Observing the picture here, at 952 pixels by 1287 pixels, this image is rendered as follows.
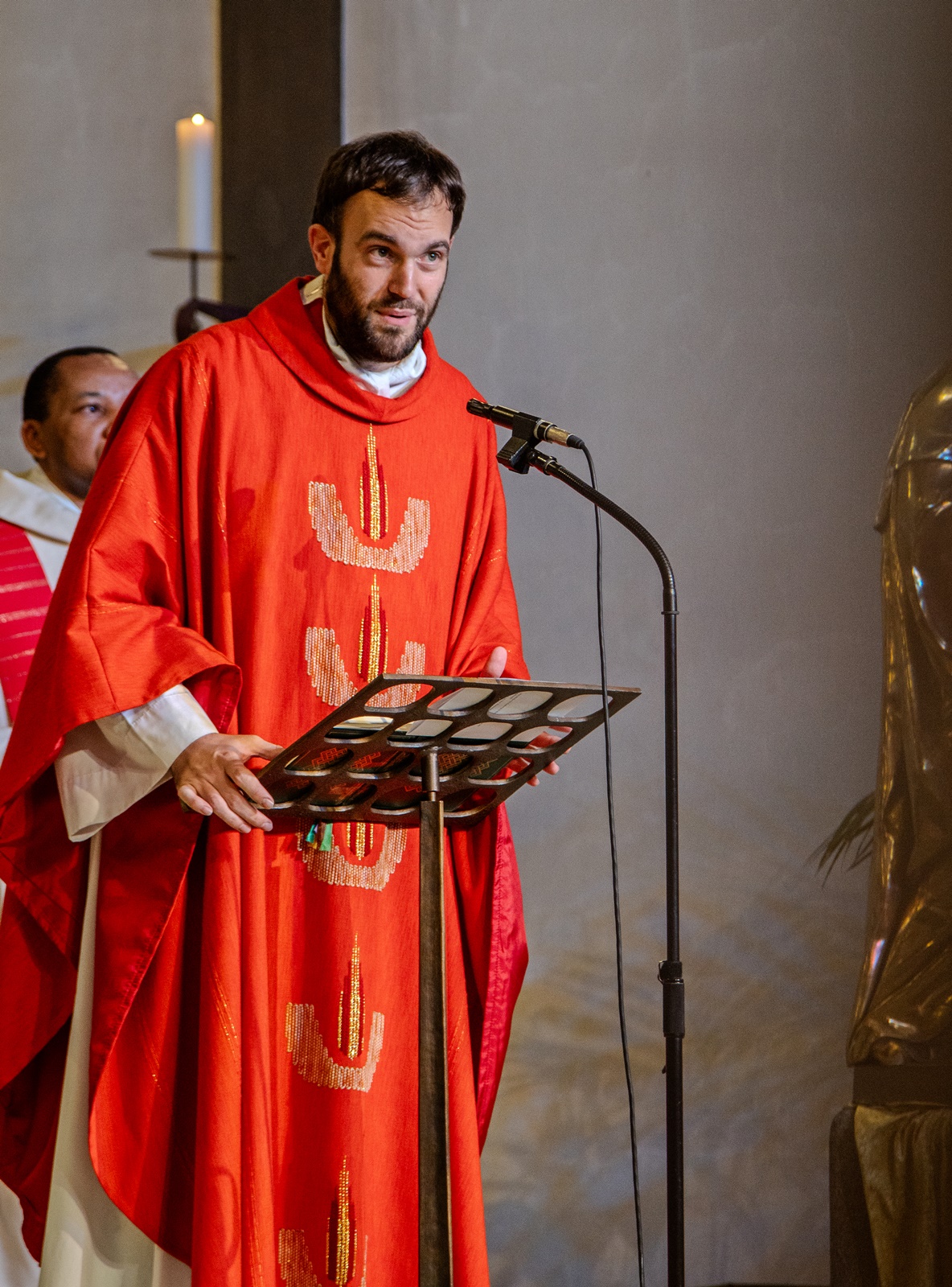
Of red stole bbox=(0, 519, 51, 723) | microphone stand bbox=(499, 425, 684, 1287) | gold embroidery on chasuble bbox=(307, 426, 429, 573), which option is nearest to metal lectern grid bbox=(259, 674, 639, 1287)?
microphone stand bbox=(499, 425, 684, 1287)

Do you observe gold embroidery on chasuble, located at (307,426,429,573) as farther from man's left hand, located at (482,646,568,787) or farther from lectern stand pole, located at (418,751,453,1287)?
lectern stand pole, located at (418,751,453,1287)

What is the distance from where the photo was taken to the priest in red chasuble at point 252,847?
2180 millimetres

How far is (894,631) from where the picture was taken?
2.36 m

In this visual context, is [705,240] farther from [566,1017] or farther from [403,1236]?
[403,1236]

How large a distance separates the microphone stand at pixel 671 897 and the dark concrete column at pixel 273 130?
1.72 metres

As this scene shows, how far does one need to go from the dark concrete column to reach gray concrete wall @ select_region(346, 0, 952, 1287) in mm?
87

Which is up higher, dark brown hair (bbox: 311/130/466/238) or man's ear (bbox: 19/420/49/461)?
dark brown hair (bbox: 311/130/466/238)

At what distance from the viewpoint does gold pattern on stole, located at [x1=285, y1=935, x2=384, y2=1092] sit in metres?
2.35

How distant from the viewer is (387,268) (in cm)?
239

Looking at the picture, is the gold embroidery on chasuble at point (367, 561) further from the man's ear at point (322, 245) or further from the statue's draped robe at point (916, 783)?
the statue's draped robe at point (916, 783)

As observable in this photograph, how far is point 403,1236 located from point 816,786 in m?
1.59

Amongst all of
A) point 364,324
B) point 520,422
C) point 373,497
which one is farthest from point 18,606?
point 520,422

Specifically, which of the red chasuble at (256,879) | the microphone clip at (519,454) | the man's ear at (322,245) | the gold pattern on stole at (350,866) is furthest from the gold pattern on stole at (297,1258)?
the man's ear at (322,245)

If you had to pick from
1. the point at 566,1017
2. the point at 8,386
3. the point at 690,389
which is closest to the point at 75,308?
the point at 8,386
